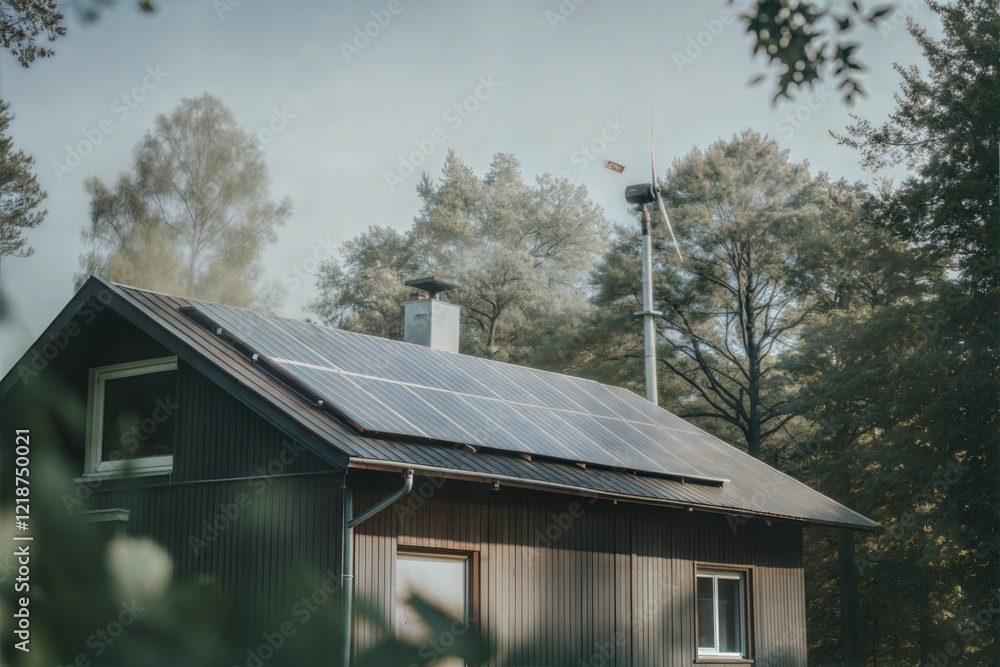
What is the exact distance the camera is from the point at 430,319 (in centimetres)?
1518

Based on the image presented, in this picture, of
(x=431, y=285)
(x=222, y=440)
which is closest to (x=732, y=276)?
(x=431, y=285)

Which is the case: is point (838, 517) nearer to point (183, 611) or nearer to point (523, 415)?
point (523, 415)

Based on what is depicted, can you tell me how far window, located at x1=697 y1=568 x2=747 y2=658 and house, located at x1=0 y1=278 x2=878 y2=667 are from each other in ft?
0.09

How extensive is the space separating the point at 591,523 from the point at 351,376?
3028 mm

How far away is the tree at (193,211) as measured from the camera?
2805cm

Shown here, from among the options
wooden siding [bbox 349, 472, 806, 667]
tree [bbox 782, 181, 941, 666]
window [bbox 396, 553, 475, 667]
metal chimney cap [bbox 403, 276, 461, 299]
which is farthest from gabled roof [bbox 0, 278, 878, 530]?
window [bbox 396, 553, 475, 667]

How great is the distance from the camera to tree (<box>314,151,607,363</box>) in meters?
32.6

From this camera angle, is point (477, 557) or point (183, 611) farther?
point (477, 557)

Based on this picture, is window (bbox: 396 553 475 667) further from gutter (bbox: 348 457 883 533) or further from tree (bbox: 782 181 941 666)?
tree (bbox: 782 181 941 666)

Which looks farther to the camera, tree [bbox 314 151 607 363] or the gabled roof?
tree [bbox 314 151 607 363]

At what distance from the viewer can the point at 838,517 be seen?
14.6 metres

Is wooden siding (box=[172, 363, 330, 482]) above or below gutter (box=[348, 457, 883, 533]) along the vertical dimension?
above

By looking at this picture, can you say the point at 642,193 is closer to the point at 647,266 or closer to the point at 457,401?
the point at 647,266

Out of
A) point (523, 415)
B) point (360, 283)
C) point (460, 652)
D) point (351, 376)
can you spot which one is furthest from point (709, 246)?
point (460, 652)
